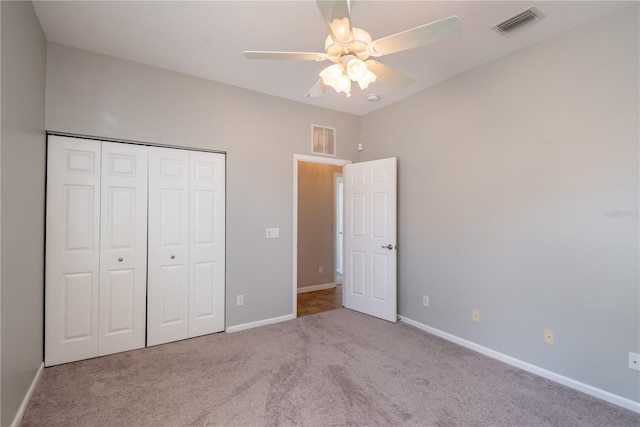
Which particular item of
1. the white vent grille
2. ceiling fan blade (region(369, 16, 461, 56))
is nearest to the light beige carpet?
ceiling fan blade (region(369, 16, 461, 56))

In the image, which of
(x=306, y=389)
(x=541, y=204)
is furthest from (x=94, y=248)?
(x=541, y=204)

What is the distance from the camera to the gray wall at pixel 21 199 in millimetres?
1719

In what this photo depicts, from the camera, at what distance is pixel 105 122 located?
2.80 metres

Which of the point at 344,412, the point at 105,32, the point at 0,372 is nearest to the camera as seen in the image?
the point at 0,372

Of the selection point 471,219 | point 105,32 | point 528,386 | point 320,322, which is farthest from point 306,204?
point 528,386

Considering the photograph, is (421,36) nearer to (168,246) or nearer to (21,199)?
(21,199)

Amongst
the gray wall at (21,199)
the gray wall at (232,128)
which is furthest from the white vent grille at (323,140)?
the gray wall at (21,199)

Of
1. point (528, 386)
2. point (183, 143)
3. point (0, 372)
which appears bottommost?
point (528, 386)

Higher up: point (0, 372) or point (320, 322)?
point (0, 372)

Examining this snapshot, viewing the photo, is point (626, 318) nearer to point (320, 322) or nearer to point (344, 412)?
point (344, 412)

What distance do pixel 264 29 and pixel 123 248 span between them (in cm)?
236

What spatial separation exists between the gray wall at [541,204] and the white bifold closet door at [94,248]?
10.1ft

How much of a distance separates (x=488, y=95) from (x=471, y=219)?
1.21 metres

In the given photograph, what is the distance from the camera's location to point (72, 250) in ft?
8.84
